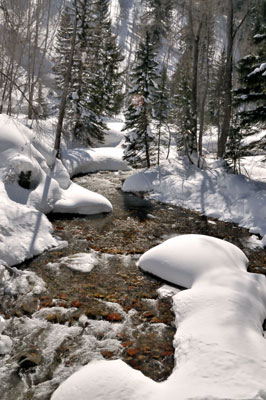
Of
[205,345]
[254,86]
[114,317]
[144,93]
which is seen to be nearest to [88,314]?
[114,317]

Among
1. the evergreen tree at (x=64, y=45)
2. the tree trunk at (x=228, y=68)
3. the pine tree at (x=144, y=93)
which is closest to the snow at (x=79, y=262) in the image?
the tree trunk at (x=228, y=68)

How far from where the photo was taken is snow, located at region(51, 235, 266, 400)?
3.69 m

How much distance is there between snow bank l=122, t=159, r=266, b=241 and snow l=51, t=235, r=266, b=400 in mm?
4627

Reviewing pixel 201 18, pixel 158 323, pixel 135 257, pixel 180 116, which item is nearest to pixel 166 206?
pixel 135 257

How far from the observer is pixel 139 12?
7450 cm

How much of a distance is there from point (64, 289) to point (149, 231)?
435 centimetres

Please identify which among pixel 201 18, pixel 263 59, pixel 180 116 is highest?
pixel 201 18

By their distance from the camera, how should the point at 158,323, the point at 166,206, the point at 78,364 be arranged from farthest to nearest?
1. the point at 166,206
2. the point at 158,323
3. the point at 78,364

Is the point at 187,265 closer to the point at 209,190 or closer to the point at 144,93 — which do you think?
the point at 209,190

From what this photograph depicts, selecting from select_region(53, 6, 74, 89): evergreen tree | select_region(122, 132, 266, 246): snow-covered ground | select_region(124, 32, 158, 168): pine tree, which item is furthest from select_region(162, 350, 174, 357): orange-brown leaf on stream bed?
select_region(53, 6, 74, 89): evergreen tree

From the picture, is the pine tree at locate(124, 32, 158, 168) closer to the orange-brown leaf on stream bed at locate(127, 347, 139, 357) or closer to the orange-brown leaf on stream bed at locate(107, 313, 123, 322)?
the orange-brown leaf on stream bed at locate(107, 313, 123, 322)

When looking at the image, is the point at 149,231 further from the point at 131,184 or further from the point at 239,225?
the point at 131,184

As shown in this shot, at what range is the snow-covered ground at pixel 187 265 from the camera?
3820 mm

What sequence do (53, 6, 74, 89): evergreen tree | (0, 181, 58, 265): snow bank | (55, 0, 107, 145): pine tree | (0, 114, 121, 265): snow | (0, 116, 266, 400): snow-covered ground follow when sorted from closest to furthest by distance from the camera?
1. (0, 116, 266, 400): snow-covered ground
2. (0, 181, 58, 265): snow bank
3. (0, 114, 121, 265): snow
4. (53, 6, 74, 89): evergreen tree
5. (55, 0, 107, 145): pine tree
